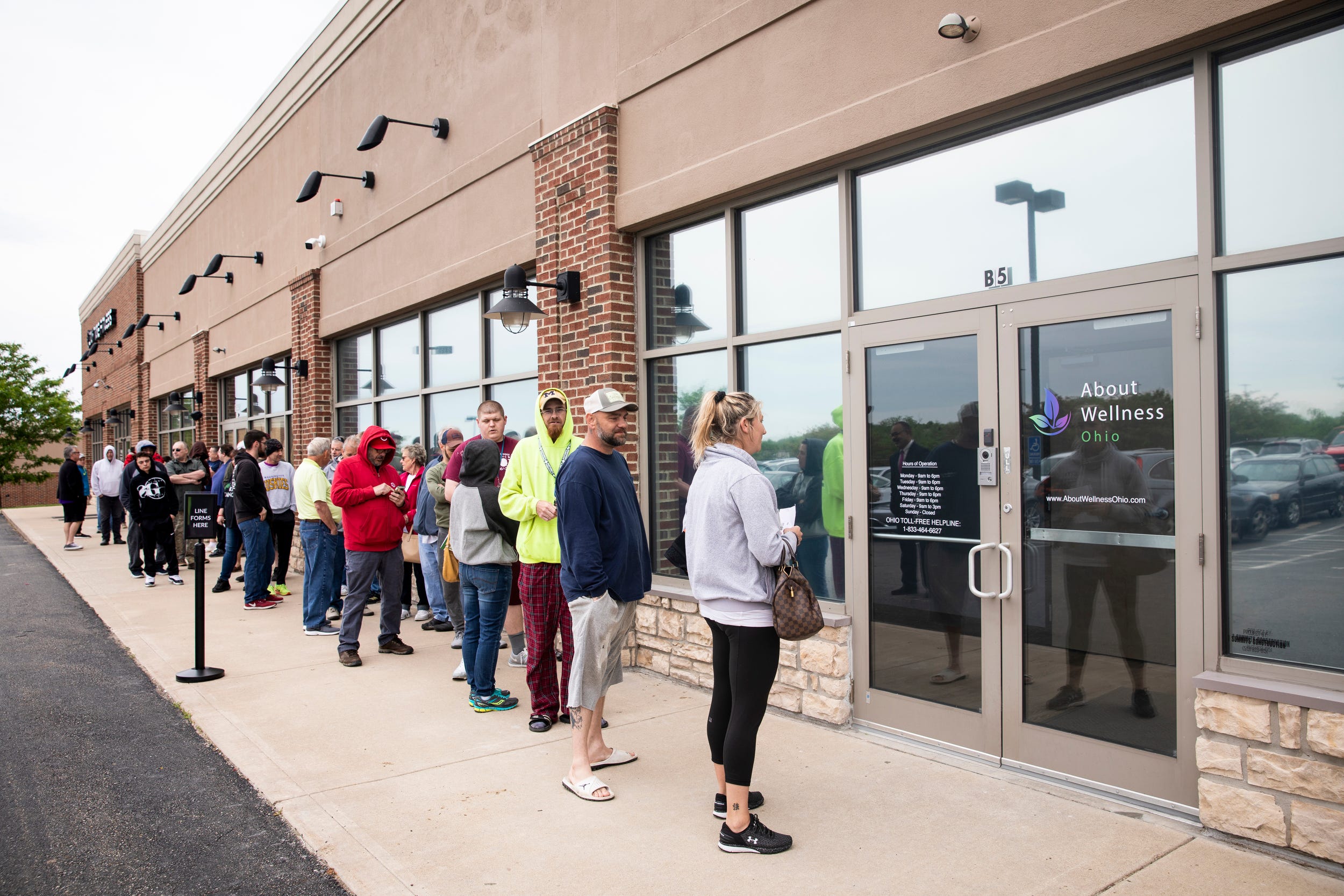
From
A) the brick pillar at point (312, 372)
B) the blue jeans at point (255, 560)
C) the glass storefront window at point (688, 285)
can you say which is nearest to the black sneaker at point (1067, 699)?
the glass storefront window at point (688, 285)

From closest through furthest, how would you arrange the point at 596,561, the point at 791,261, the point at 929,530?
the point at 596,561 < the point at 929,530 < the point at 791,261

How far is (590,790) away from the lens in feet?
14.5

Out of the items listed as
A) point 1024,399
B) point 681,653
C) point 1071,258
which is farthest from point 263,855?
point 1071,258

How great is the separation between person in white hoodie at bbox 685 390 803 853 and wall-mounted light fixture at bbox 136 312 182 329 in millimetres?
20382

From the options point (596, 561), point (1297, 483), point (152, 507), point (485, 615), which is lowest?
point (485, 615)

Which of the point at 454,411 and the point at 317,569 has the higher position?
the point at 454,411

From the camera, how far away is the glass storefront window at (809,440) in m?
5.60

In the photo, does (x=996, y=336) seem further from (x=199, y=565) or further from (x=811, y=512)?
(x=199, y=565)

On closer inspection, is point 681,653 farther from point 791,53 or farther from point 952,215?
point 791,53

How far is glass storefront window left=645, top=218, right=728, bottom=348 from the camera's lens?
6500 millimetres

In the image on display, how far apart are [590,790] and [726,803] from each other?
752 mm

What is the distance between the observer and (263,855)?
390 cm

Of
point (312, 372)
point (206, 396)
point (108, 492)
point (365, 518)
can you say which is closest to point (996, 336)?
point (365, 518)

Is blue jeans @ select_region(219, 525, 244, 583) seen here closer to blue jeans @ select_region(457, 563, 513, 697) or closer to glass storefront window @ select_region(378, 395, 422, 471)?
glass storefront window @ select_region(378, 395, 422, 471)
